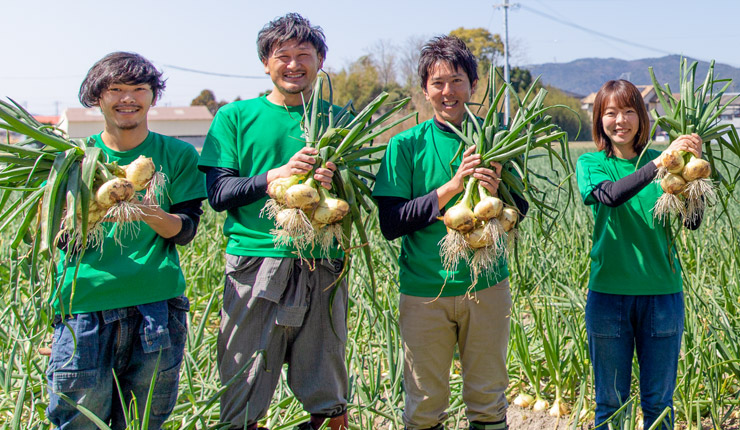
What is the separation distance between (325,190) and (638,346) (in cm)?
120

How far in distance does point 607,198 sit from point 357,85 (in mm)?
32648

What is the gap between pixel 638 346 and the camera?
204cm

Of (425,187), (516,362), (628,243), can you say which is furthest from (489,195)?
(516,362)

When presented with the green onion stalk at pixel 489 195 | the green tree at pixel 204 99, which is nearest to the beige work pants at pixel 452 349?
the green onion stalk at pixel 489 195

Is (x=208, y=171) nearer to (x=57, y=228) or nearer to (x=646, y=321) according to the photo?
(x=57, y=228)

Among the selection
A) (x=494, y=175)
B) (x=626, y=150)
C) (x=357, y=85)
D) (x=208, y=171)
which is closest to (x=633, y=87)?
(x=626, y=150)

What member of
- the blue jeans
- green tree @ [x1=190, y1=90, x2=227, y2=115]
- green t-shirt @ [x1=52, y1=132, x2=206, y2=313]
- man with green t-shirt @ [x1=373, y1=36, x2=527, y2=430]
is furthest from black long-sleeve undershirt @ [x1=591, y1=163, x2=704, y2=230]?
green tree @ [x1=190, y1=90, x2=227, y2=115]

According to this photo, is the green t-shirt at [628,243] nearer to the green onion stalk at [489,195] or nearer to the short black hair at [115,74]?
the green onion stalk at [489,195]

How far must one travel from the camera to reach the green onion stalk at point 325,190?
68.0 inches

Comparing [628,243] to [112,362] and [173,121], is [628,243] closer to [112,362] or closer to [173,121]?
[112,362]

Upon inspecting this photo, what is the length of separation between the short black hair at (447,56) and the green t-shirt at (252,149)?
1.49 feet

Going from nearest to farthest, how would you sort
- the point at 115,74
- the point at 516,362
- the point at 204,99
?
the point at 115,74
the point at 516,362
the point at 204,99

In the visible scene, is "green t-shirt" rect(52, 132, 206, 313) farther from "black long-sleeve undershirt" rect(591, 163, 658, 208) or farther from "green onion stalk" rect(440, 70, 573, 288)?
"black long-sleeve undershirt" rect(591, 163, 658, 208)

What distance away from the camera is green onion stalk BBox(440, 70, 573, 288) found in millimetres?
1763
